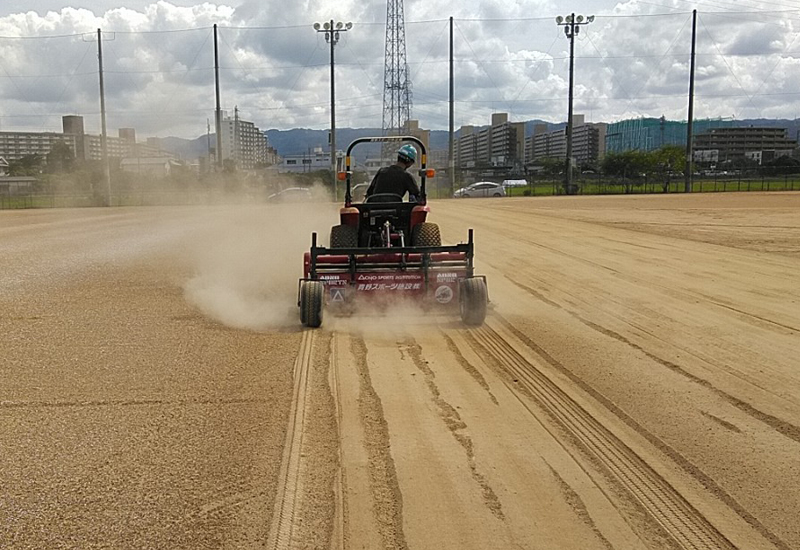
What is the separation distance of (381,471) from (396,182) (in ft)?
21.2

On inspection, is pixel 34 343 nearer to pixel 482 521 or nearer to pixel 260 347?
pixel 260 347

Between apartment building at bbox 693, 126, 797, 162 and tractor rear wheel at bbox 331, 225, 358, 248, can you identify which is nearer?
tractor rear wheel at bbox 331, 225, 358, 248

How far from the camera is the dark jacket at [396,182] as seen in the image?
10734 mm

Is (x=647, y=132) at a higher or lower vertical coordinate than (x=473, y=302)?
higher

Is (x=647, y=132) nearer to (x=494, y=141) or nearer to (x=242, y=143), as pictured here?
(x=494, y=141)

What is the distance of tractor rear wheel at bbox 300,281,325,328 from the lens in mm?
9133

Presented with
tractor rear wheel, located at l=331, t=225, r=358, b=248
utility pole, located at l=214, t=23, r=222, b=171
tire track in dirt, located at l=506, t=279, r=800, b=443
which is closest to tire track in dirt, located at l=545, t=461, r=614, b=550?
tire track in dirt, located at l=506, t=279, r=800, b=443

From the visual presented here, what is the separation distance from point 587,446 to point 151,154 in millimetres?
36603

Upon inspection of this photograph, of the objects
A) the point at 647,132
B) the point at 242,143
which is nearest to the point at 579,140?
the point at 647,132

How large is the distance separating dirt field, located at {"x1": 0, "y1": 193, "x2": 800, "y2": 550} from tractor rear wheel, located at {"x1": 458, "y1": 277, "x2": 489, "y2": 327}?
0.21 m

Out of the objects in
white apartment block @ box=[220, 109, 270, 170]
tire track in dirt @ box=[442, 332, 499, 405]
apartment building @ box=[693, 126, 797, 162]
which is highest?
apartment building @ box=[693, 126, 797, 162]

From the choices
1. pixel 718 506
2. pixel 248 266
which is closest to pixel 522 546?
pixel 718 506

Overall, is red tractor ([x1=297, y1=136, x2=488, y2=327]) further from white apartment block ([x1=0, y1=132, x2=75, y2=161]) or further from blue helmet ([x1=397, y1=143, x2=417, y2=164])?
white apartment block ([x1=0, y1=132, x2=75, y2=161])

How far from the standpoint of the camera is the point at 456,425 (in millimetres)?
5648
